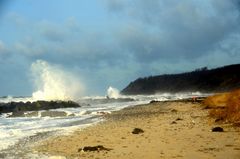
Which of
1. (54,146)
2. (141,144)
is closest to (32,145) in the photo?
(54,146)

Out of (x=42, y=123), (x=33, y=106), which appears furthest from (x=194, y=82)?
(x=42, y=123)

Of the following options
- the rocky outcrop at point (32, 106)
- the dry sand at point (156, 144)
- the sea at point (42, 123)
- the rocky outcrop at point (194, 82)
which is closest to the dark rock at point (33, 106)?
the rocky outcrop at point (32, 106)

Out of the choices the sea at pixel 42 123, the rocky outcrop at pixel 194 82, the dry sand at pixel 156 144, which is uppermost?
the rocky outcrop at pixel 194 82

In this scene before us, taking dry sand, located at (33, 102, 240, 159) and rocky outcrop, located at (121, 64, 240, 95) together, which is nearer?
dry sand, located at (33, 102, 240, 159)

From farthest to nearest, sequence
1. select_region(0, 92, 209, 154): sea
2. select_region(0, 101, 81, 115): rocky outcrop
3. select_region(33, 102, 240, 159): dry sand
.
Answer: select_region(0, 101, 81, 115): rocky outcrop → select_region(0, 92, 209, 154): sea → select_region(33, 102, 240, 159): dry sand

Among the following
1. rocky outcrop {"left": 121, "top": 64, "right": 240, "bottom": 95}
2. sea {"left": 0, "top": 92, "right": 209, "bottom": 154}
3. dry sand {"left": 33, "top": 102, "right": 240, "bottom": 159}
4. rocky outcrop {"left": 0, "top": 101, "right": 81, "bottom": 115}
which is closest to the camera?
dry sand {"left": 33, "top": 102, "right": 240, "bottom": 159}

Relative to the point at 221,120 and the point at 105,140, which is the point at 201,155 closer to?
the point at 105,140

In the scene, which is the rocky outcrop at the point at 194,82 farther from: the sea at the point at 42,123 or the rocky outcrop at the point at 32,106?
the sea at the point at 42,123

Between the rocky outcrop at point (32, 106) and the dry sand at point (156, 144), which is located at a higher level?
the rocky outcrop at point (32, 106)

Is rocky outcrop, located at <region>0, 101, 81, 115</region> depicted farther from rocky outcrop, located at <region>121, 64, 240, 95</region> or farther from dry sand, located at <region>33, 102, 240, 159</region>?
rocky outcrop, located at <region>121, 64, 240, 95</region>

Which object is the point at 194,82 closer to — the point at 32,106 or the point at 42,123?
the point at 32,106

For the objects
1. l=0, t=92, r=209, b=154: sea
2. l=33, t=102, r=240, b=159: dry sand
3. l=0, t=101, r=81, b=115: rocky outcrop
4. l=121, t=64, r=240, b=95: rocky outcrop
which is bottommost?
l=33, t=102, r=240, b=159: dry sand

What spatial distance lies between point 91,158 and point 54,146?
10.3ft

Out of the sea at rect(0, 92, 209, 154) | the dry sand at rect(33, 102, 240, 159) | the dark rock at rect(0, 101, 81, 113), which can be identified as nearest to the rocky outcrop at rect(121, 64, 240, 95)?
the dark rock at rect(0, 101, 81, 113)
